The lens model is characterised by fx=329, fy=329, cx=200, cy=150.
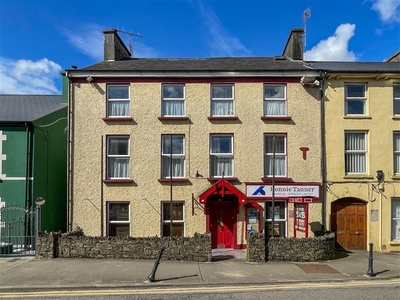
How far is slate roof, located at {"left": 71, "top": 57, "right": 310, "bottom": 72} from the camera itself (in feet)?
48.4

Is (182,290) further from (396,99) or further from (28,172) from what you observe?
(396,99)

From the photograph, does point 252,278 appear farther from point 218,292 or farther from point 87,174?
point 87,174

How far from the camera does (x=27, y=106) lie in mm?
18484

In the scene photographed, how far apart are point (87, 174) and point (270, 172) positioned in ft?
26.9

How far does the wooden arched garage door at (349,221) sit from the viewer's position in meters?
14.6

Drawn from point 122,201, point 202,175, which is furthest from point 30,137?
point 202,175

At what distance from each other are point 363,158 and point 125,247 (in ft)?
36.3

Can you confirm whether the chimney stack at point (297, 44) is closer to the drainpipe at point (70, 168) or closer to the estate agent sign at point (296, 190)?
the estate agent sign at point (296, 190)

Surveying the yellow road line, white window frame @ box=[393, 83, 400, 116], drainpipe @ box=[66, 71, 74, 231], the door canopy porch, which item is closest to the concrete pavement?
the yellow road line

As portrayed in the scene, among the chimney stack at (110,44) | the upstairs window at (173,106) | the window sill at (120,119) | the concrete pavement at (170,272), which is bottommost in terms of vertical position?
the concrete pavement at (170,272)

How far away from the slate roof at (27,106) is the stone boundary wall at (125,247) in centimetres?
694

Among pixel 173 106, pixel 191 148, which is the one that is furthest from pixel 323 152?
pixel 173 106

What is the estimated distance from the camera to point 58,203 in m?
17.3

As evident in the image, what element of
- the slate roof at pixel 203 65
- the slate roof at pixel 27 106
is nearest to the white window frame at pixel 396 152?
the slate roof at pixel 203 65
